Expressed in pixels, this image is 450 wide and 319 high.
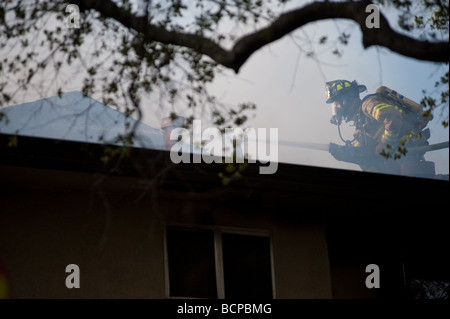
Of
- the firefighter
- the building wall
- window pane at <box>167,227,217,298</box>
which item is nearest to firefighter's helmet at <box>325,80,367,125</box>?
the firefighter

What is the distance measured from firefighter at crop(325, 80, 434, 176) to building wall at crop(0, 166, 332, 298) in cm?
256

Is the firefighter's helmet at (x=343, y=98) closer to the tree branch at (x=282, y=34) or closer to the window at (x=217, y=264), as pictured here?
the window at (x=217, y=264)

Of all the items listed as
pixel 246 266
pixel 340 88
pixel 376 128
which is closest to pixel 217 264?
pixel 246 266

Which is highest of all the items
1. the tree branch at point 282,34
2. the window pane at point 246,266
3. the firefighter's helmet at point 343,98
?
the firefighter's helmet at point 343,98

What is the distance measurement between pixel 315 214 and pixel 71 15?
4409mm

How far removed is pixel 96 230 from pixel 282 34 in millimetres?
3611

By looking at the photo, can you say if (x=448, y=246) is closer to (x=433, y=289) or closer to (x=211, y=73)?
(x=433, y=289)

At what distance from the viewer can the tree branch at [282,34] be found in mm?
6332

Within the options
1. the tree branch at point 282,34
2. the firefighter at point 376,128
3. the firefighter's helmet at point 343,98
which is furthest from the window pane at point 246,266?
the firefighter's helmet at point 343,98

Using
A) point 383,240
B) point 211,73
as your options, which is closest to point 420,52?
point 211,73

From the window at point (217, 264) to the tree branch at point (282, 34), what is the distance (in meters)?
3.01

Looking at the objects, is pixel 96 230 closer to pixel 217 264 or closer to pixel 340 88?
pixel 217 264

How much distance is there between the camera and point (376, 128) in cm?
1249

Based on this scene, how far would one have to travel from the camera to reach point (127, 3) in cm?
746
